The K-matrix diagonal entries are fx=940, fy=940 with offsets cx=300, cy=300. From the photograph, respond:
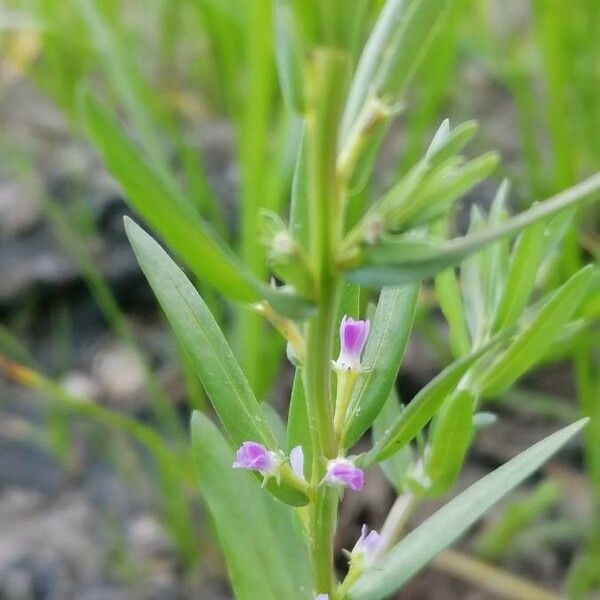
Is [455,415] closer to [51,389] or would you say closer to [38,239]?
[51,389]

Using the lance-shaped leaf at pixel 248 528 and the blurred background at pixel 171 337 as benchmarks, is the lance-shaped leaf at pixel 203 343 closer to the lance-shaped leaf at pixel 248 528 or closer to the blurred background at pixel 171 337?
the lance-shaped leaf at pixel 248 528

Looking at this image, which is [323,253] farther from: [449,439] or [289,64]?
[449,439]

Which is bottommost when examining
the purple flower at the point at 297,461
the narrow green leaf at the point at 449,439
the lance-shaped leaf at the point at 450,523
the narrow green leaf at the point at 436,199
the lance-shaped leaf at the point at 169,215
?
the lance-shaped leaf at the point at 450,523

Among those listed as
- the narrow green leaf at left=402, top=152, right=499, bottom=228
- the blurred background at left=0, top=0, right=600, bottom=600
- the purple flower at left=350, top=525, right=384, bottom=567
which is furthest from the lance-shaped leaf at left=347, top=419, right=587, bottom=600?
the blurred background at left=0, top=0, right=600, bottom=600

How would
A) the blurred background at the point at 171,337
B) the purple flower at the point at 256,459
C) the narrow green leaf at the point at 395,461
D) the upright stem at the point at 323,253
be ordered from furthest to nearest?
the blurred background at the point at 171,337
the narrow green leaf at the point at 395,461
the purple flower at the point at 256,459
the upright stem at the point at 323,253

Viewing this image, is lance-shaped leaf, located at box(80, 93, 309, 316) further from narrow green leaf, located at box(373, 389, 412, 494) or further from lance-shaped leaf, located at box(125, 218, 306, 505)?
narrow green leaf, located at box(373, 389, 412, 494)

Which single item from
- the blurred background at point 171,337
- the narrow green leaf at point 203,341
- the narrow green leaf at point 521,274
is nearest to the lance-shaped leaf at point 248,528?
the narrow green leaf at point 203,341
